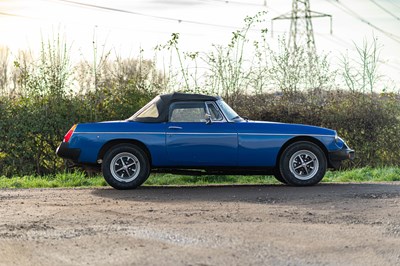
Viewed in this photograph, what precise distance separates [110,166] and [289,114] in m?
6.19

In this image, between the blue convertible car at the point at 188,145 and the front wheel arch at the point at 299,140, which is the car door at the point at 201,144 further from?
the front wheel arch at the point at 299,140

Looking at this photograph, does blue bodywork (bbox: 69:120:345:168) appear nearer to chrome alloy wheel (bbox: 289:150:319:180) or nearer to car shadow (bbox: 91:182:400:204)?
Result: chrome alloy wheel (bbox: 289:150:319:180)

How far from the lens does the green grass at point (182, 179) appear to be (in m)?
14.3

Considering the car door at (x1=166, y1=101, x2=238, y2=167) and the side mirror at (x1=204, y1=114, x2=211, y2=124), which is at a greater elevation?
the side mirror at (x1=204, y1=114, x2=211, y2=124)

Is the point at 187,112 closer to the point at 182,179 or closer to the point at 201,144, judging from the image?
the point at 201,144

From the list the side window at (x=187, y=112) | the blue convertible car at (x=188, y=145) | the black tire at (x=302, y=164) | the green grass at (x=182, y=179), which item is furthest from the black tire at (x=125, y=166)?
the black tire at (x=302, y=164)

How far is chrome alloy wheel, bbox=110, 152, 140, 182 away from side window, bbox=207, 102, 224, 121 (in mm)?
1509

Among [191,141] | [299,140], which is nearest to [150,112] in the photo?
[191,141]

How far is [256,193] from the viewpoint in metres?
11.9

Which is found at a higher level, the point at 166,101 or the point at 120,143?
the point at 166,101

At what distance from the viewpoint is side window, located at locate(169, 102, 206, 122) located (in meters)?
12.8

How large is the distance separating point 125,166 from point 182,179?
2.75 meters

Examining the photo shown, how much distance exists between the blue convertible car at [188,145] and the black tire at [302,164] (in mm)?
17

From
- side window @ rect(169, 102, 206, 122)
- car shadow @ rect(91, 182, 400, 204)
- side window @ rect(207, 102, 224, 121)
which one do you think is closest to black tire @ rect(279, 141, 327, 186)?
car shadow @ rect(91, 182, 400, 204)
